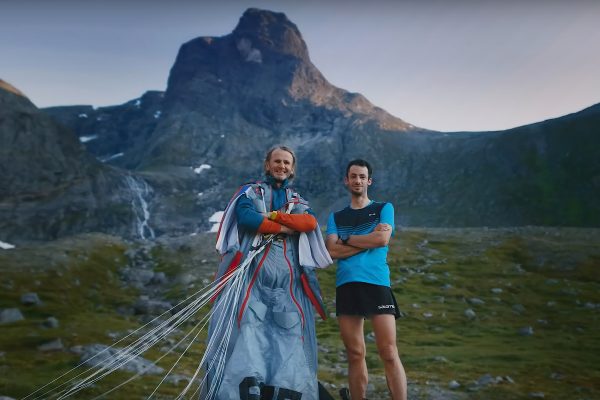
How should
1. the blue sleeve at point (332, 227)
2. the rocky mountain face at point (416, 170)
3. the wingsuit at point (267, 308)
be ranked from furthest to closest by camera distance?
the rocky mountain face at point (416, 170)
the blue sleeve at point (332, 227)
the wingsuit at point (267, 308)

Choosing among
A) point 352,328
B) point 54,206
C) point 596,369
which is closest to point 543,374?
point 596,369

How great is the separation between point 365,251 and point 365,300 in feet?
2.46

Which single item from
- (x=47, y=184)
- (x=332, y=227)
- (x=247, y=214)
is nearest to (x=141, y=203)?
(x=47, y=184)

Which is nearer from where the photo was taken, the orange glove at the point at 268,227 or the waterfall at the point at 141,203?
the orange glove at the point at 268,227

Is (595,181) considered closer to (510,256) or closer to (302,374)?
(510,256)

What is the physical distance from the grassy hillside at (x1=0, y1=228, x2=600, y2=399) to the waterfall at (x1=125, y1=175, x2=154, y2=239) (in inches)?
3657

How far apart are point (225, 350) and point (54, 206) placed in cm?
12864

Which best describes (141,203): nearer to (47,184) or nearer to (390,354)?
(47,184)

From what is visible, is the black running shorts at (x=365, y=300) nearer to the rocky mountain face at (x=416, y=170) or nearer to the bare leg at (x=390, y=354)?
the bare leg at (x=390, y=354)

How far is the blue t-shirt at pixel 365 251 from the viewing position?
7406mm

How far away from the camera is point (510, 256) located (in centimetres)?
3538

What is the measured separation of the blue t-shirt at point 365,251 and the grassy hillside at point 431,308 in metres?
4.60

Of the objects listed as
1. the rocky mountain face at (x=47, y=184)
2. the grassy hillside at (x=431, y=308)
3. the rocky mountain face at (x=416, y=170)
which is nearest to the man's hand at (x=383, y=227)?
the grassy hillside at (x=431, y=308)

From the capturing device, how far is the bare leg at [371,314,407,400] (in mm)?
7055
